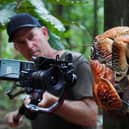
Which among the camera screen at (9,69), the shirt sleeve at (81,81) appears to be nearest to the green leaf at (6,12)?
the shirt sleeve at (81,81)

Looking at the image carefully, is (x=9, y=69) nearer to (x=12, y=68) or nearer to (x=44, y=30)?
(x=12, y=68)

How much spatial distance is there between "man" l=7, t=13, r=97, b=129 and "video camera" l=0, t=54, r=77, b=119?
20.3 inches

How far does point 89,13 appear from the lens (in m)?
5.94

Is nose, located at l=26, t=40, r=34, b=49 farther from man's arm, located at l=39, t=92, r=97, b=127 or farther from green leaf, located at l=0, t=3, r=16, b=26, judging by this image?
man's arm, located at l=39, t=92, r=97, b=127

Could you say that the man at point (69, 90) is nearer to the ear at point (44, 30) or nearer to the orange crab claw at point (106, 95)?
the ear at point (44, 30)

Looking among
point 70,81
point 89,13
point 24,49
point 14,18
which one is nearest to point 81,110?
point 24,49

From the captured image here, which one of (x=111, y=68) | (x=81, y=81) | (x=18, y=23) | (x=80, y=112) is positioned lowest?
(x=80, y=112)

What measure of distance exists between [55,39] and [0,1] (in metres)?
0.30

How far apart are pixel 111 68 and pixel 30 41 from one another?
3.04 feet

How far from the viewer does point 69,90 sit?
1616 mm

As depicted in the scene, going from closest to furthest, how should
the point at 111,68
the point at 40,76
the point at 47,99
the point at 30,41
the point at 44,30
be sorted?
1. the point at 111,68
2. the point at 40,76
3. the point at 47,99
4. the point at 30,41
5. the point at 44,30

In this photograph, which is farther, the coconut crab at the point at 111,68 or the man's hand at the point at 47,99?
the man's hand at the point at 47,99

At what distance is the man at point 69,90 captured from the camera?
61.6 inches

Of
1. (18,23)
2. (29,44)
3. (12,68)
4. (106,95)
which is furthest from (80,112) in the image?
(106,95)
